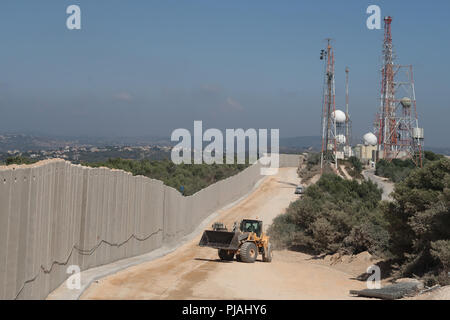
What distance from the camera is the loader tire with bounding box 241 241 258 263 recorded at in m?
23.1

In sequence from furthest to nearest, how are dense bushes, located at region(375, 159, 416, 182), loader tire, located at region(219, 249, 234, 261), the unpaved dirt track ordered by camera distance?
1. dense bushes, located at region(375, 159, 416, 182)
2. loader tire, located at region(219, 249, 234, 261)
3. the unpaved dirt track

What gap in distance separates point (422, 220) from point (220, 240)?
7.66m

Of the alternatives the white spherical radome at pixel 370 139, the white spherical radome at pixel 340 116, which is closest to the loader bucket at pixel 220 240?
the white spherical radome at pixel 340 116

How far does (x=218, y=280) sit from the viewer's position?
1742cm

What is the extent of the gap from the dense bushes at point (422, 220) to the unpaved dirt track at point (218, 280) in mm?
2117

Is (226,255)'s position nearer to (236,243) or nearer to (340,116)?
(236,243)

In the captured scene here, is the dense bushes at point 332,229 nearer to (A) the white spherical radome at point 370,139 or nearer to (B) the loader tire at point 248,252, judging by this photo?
(B) the loader tire at point 248,252

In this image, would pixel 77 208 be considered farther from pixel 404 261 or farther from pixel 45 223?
pixel 404 261

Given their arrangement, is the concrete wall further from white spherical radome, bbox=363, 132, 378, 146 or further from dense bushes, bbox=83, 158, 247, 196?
white spherical radome, bbox=363, 132, 378, 146

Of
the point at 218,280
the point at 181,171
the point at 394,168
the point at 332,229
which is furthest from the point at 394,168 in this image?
the point at 218,280

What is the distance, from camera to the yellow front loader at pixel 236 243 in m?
23.2

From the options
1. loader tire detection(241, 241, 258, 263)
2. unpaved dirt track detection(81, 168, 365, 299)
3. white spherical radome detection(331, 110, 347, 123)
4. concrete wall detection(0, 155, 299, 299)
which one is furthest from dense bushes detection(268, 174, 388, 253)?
white spherical radome detection(331, 110, 347, 123)

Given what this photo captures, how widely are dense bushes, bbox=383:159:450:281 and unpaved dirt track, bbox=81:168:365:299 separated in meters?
2.12
